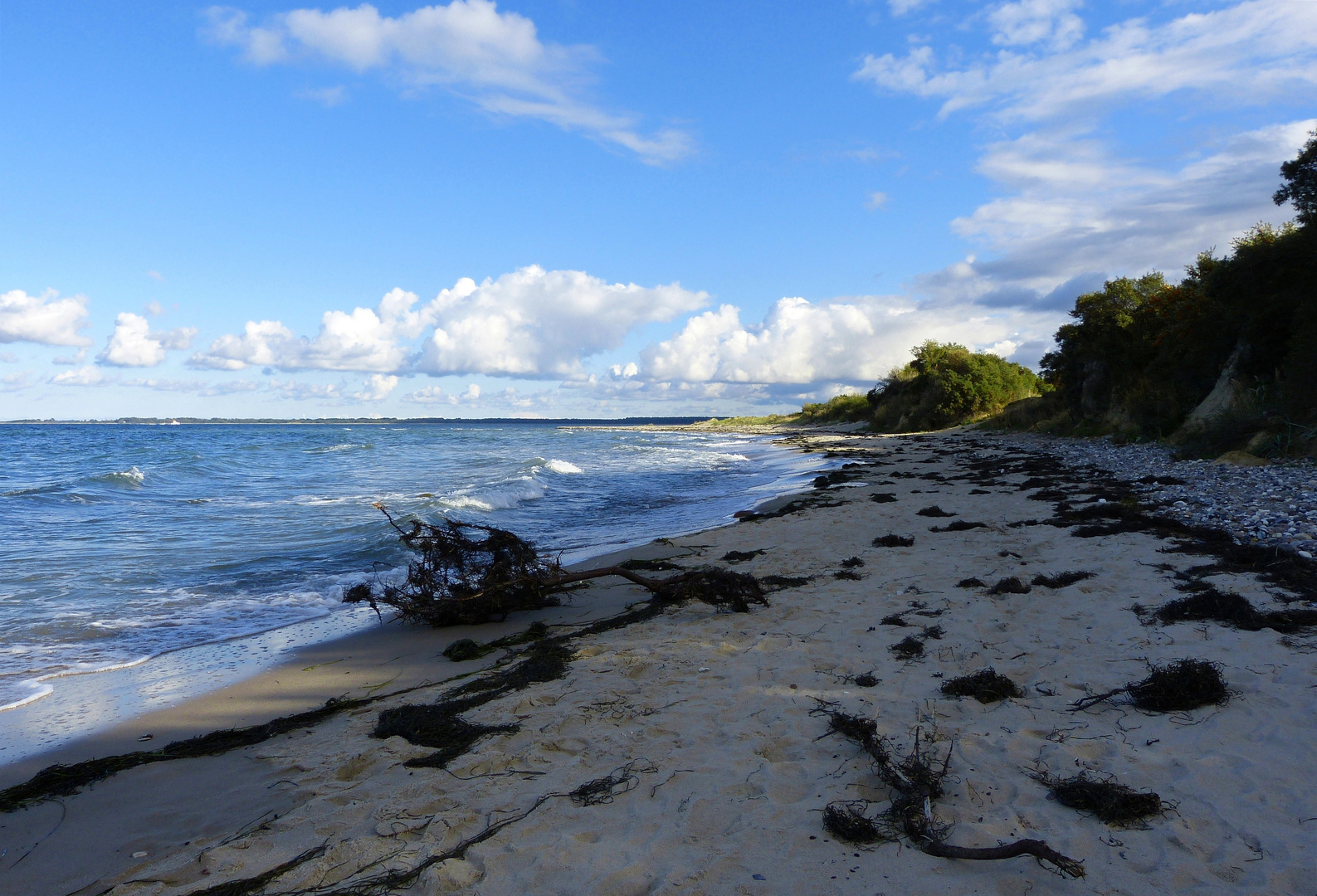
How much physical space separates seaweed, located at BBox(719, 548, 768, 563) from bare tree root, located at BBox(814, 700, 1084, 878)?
551cm

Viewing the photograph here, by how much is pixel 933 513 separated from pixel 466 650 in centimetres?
858

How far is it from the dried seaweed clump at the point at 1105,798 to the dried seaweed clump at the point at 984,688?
37.5 inches

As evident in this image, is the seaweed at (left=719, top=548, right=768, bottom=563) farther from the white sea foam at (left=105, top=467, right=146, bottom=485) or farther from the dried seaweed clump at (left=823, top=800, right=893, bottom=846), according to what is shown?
the white sea foam at (left=105, top=467, right=146, bottom=485)

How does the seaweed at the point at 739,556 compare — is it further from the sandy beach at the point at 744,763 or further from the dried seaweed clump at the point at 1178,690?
the dried seaweed clump at the point at 1178,690

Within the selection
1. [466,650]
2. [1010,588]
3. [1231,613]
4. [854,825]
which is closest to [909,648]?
[1010,588]

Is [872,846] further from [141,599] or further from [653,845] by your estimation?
[141,599]

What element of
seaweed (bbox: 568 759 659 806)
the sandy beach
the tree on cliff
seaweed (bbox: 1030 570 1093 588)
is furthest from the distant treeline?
seaweed (bbox: 568 759 659 806)

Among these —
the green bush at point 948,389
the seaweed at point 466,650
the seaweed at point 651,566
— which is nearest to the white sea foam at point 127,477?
the seaweed at point 651,566

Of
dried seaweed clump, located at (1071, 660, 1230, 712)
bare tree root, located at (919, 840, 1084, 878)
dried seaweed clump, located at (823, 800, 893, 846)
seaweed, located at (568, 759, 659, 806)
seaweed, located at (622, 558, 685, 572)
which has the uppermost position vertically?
dried seaweed clump, located at (1071, 660, 1230, 712)

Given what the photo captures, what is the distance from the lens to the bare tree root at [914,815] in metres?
2.53

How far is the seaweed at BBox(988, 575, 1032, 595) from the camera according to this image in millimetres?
6352

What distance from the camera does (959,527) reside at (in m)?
10.1

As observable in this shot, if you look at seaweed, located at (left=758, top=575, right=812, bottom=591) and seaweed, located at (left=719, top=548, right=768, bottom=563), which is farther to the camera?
seaweed, located at (left=719, top=548, right=768, bottom=563)

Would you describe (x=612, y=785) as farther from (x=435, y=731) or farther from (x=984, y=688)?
(x=984, y=688)
